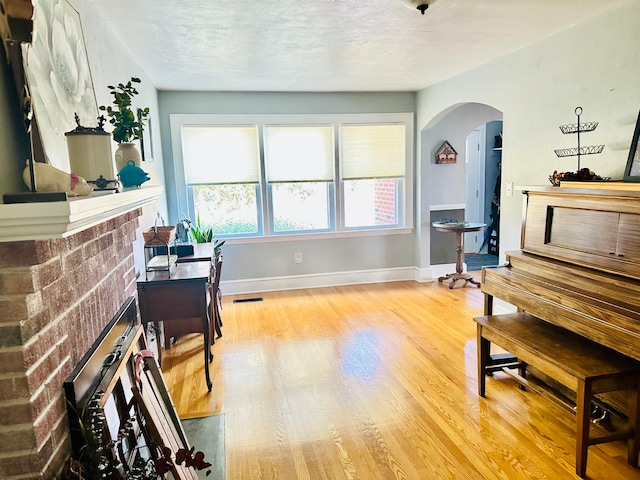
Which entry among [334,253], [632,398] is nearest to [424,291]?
[334,253]

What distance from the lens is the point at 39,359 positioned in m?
1.17

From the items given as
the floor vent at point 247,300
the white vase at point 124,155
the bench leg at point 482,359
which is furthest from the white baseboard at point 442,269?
the white vase at point 124,155

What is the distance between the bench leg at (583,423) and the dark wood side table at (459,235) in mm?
3211

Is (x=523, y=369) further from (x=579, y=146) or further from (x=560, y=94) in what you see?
(x=560, y=94)

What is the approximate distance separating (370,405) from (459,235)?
123 inches

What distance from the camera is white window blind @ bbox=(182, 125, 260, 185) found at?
4.90 m

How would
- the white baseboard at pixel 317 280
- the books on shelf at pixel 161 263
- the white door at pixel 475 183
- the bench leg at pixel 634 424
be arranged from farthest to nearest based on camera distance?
the white door at pixel 475 183
the white baseboard at pixel 317 280
the books on shelf at pixel 161 263
the bench leg at pixel 634 424

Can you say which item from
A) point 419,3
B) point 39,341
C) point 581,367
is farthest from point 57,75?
point 581,367

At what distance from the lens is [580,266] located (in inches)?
96.8

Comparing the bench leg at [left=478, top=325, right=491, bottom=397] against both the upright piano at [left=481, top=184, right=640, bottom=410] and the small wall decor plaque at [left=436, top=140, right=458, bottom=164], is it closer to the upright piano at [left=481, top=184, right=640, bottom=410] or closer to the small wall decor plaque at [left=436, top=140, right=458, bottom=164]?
the upright piano at [left=481, top=184, right=640, bottom=410]

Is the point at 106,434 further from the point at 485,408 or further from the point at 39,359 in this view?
the point at 485,408

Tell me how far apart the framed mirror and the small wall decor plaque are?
9.50 feet

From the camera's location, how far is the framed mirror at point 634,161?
252 cm

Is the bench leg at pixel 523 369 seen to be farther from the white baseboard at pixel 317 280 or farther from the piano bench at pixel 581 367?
the white baseboard at pixel 317 280
